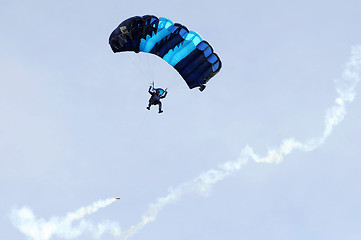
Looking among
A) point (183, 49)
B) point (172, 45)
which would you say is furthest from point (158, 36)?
point (183, 49)

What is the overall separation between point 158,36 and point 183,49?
1833mm

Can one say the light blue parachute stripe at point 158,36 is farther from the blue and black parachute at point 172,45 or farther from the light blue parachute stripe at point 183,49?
the light blue parachute stripe at point 183,49

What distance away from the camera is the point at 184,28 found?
171 ft

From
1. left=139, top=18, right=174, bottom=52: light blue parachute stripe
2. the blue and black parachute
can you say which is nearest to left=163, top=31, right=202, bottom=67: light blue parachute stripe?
the blue and black parachute

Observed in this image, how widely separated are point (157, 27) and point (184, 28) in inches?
67.8

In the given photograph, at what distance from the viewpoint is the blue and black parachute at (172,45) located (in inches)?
2050

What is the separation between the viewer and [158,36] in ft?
A: 174

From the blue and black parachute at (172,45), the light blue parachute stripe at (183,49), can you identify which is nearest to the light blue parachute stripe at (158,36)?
the blue and black parachute at (172,45)

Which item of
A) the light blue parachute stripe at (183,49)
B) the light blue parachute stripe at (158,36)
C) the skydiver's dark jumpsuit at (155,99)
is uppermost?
the light blue parachute stripe at (158,36)

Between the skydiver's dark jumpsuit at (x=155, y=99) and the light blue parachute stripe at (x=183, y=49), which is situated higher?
the light blue parachute stripe at (x=183, y=49)

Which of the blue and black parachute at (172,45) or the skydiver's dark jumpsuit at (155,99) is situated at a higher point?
the blue and black parachute at (172,45)

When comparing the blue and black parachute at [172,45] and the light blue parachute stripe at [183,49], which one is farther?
the light blue parachute stripe at [183,49]

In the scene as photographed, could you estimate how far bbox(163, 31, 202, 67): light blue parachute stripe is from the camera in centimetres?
5262

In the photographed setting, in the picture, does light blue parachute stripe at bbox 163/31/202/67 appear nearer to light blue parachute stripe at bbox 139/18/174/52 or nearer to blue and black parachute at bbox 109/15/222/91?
blue and black parachute at bbox 109/15/222/91
